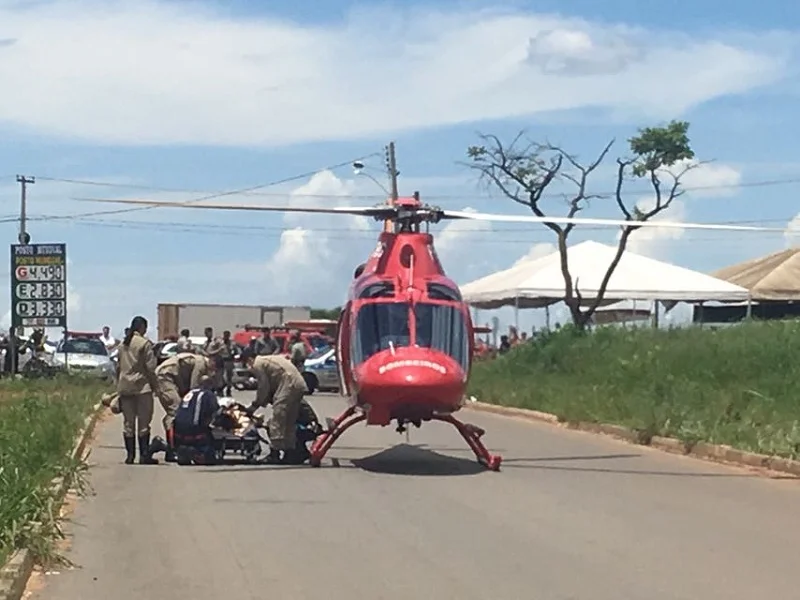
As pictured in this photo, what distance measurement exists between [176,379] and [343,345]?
2.39 m

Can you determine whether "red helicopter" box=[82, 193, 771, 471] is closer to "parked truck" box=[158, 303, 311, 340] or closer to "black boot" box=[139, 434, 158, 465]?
"black boot" box=[139, 434, 158, 465]

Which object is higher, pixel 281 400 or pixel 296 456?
pixel 281 400

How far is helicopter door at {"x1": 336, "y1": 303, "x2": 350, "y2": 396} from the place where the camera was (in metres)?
18.4

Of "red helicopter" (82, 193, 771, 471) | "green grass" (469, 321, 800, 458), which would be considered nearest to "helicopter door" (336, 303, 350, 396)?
"red helicopter" (82, 193, 771, 471)

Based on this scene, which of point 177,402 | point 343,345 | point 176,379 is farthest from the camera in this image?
point 176,379

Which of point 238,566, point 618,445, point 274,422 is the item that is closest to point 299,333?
point 618,445

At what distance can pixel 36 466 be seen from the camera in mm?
14906

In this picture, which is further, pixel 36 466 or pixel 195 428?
pixel 195 428

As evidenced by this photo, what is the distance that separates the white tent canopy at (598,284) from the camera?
41.3 metres

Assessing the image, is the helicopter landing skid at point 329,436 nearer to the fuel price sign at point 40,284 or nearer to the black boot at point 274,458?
the black boot at point 274,458

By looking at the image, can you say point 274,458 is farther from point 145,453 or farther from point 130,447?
point 130,447

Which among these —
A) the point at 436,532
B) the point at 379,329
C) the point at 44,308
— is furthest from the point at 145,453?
the point at 44,308

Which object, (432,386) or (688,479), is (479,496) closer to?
(432,386)

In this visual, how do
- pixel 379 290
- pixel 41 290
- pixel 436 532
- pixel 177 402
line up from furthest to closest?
pixel 41 290 → pixel 177 402 → pixel 379 290 → pixel 436 532
